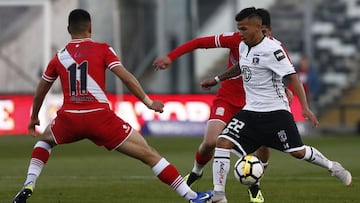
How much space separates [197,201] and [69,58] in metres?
1.96

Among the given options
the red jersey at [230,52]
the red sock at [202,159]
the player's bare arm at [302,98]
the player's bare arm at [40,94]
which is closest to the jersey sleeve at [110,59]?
the player's bare arm at [40,94]

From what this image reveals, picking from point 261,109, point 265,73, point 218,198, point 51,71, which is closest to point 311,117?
point 261,109

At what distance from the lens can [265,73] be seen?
37.1 feet

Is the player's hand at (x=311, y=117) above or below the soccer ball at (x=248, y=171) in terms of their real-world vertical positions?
above

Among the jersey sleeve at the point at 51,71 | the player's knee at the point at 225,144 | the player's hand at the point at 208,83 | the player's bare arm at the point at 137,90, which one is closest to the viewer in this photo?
the player's bare arm at the point at 137,90

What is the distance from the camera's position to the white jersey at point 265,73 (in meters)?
11.2

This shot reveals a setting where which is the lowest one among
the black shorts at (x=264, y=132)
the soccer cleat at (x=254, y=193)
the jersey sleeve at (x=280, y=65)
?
the soccer cleat at (x=254, y=193)

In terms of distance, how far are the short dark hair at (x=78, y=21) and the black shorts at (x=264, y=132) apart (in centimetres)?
185

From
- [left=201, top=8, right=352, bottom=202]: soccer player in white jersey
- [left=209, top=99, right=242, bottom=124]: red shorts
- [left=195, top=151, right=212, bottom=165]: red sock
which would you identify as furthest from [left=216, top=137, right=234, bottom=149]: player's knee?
[left=195, top=151, right=212, bottom=165]: red sock

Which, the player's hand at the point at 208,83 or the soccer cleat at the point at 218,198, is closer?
the soccer cleat at the point at 218,198

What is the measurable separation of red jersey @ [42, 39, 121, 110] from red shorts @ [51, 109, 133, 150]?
85mm

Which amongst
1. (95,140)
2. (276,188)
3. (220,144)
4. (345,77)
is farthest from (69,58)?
(345,77)

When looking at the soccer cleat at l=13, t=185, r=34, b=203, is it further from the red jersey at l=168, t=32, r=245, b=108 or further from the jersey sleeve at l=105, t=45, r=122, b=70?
the red jersey at l=168, t=32, r=245, b=108

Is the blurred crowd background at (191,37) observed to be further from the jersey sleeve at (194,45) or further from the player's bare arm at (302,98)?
the player's bare arm at (302,98)
